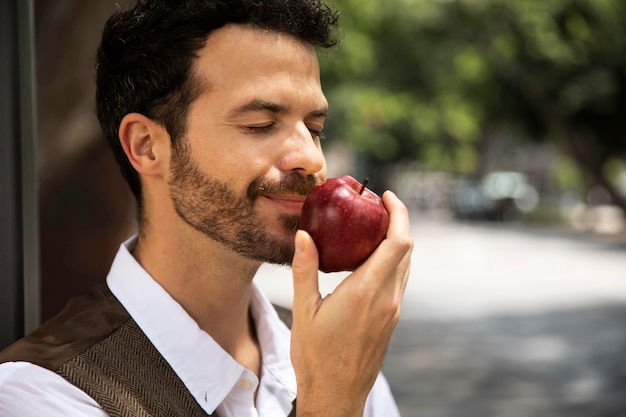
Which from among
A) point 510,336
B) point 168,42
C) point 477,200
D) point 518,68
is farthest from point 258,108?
point 477,200

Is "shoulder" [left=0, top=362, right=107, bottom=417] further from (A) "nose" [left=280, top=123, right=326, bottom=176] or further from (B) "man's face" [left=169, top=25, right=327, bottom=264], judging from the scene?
(A) "nose" [left=280, top=123, right=326, bottom=176]

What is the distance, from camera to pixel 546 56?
2452cm

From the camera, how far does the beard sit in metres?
1.81

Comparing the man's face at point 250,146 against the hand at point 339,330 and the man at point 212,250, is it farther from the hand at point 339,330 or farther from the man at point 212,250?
the hand at point 339,330

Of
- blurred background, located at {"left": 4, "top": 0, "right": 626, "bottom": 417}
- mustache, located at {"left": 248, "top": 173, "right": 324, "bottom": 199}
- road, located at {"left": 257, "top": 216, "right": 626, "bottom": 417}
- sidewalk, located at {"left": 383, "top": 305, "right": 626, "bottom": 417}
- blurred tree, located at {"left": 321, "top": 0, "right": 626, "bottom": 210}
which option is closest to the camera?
mustache, located at {"left": 248, "top": 173, "right": 324, "bottom": 199}

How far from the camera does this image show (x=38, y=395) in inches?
61.8

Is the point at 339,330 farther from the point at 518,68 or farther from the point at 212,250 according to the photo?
the point at 518,68

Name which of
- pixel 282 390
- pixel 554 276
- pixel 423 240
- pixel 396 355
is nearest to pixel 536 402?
pixel 396 355

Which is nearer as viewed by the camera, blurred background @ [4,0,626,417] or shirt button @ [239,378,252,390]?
shirt button @ [239,378,252,390]

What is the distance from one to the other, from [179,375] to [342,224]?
0.48m

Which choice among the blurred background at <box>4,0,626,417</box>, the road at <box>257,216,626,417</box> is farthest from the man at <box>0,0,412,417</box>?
the road at <box>257,216,626,417</box>

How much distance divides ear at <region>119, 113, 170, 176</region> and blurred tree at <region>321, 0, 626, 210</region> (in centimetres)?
1549

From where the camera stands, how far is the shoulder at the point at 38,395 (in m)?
1.56

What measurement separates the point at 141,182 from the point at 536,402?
6337 millimetres
